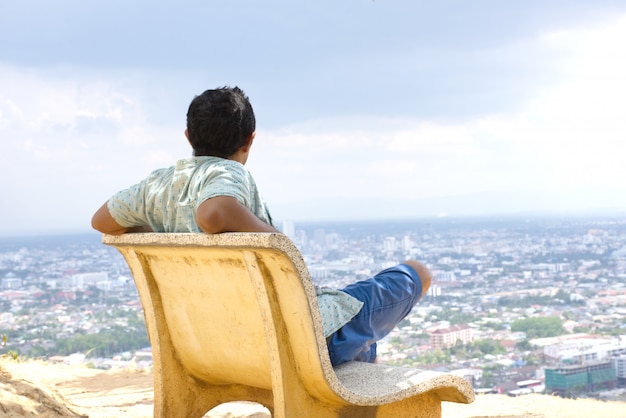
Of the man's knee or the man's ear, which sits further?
the man's knee

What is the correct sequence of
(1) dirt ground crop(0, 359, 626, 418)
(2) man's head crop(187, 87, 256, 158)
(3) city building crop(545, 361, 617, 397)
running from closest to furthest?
(2) man's head crop(187, 87, 256, 158) < (1) dirt ground crop(0, 359, 626, 418) < (3) city building crop(545, 361, 617, 397)

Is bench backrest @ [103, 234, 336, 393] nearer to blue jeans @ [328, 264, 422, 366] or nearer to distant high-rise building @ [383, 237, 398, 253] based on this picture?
blue jeans @ [328, 264, 422, 366]

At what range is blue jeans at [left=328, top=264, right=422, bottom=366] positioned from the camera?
2871 mm

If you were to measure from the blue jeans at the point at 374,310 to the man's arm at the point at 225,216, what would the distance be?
1.72 feet

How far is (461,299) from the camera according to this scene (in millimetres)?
29625

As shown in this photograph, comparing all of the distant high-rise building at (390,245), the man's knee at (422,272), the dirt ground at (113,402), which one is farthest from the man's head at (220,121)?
the distant high-rise building at (390,245)

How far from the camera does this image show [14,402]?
379 cm

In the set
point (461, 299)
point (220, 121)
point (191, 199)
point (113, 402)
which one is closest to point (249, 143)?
point (220, 121)

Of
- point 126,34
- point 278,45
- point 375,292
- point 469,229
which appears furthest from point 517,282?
point 278,45

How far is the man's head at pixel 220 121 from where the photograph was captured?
9.37 ft

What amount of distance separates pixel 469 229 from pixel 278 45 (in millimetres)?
32668

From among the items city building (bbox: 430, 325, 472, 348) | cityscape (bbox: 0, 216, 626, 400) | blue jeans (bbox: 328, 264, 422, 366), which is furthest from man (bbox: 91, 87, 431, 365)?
city building (bbox: 430, 325, 472, 348)

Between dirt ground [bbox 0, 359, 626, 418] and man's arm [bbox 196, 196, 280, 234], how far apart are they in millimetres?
1673

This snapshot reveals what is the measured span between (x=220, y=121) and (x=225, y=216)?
0.47m
